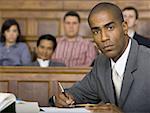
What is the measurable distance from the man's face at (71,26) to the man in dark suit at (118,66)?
9.36ft

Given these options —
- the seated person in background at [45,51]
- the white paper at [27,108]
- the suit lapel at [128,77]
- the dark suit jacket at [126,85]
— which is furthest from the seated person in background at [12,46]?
the white paper at [27,108]

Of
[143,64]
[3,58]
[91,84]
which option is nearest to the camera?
[143,64]

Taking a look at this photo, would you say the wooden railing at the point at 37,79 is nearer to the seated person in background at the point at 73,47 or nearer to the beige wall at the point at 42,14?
the seated person in background at the point at 73,47

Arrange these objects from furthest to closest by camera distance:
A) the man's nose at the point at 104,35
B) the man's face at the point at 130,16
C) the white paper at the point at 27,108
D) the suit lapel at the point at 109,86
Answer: the man's face at the point at 130,16, the suit lapel at the point at 109,86, the man's nose at the point at 104,35, the white paper at the point at 27,108

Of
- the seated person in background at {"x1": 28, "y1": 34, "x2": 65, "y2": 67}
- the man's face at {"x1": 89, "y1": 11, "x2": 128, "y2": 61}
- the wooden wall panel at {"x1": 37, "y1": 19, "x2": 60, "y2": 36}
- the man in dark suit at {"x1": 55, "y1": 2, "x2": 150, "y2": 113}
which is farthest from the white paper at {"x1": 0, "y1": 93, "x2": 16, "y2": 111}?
the wooden wall panel at {"x1": 37, "y1": 19, "x2": 60, "y2": 36}

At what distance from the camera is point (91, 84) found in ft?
7.62

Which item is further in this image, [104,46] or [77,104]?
[77,104]

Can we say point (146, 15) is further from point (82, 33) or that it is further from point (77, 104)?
point (77, 104)

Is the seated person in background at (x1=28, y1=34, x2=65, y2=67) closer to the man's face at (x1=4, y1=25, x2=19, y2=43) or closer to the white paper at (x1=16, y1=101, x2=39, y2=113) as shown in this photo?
the man's face at (x1=4, y1=25, x2=19, y2=43)

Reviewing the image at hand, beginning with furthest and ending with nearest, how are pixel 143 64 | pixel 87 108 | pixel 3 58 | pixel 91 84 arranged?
pixel 3 58 → pixel 91 84 → pixel 143 64 → pixel 87 108

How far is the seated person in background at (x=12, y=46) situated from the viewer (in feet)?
16.4

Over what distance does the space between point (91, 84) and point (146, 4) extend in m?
3.33

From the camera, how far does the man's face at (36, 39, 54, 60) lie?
462 centimetres

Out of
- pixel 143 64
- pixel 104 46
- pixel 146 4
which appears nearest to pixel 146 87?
pixel 143 64
